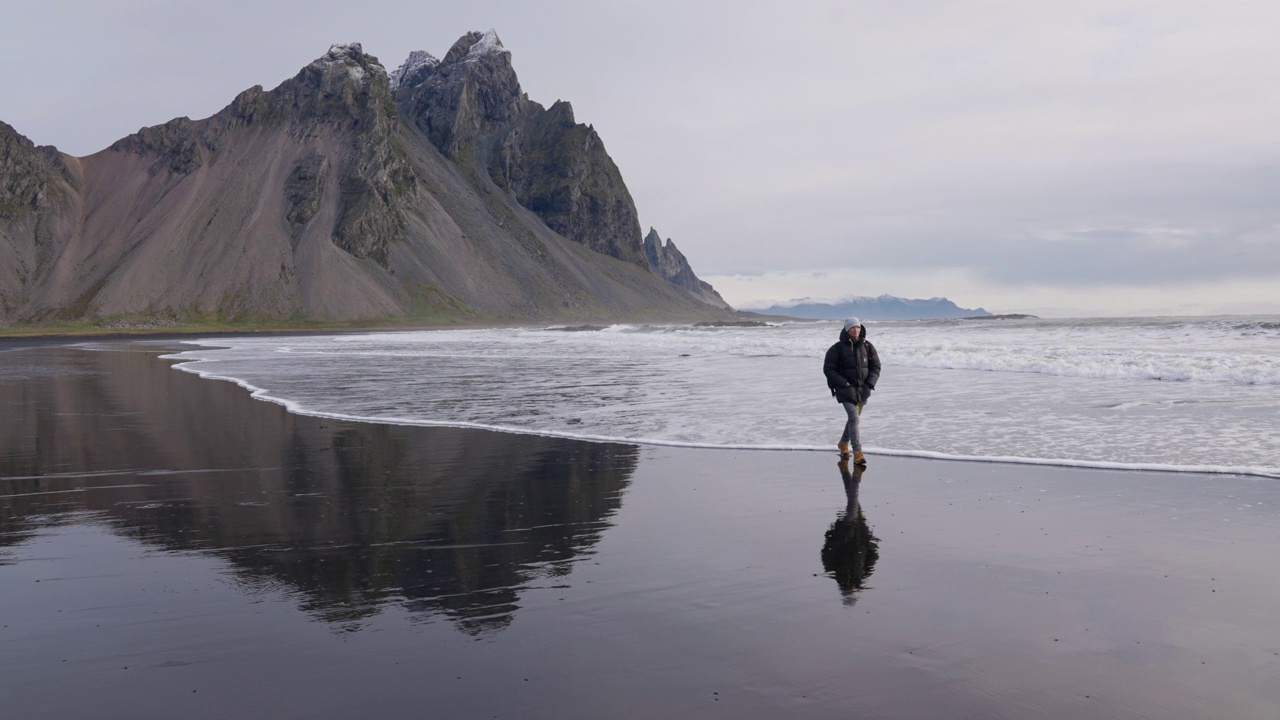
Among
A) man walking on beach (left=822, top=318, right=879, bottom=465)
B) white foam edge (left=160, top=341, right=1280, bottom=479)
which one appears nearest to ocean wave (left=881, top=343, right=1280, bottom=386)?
white foam edge (left=160, top=341, right=1280, bottom=479)

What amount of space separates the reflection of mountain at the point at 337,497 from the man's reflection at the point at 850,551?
7.23 ft

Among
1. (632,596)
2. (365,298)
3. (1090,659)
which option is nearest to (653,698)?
(632,596)

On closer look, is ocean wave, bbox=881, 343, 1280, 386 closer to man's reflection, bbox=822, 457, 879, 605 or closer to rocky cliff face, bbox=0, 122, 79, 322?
man's reflection, bbox=822, 457, 879, 605

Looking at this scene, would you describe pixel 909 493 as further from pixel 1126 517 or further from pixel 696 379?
pixel 696 379

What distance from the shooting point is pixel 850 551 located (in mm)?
7668

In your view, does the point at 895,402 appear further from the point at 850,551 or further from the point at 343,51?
the point at 343,51

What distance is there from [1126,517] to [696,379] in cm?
1891

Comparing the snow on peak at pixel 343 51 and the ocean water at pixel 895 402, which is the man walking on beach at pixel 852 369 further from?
the snow on peak at pixel 343 51

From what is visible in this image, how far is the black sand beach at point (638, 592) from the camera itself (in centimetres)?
479

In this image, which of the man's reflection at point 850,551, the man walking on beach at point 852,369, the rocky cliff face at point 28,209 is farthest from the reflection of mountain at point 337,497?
the rocky cliff face at point 28,209

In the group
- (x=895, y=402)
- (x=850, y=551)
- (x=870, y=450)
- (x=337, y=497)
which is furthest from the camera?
(x=895, y=402)

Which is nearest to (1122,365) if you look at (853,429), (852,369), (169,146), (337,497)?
(852,369)

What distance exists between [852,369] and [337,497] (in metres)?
7.47

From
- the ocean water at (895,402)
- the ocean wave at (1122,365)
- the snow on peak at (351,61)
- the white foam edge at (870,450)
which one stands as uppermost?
the snow on peak at (351,61)
